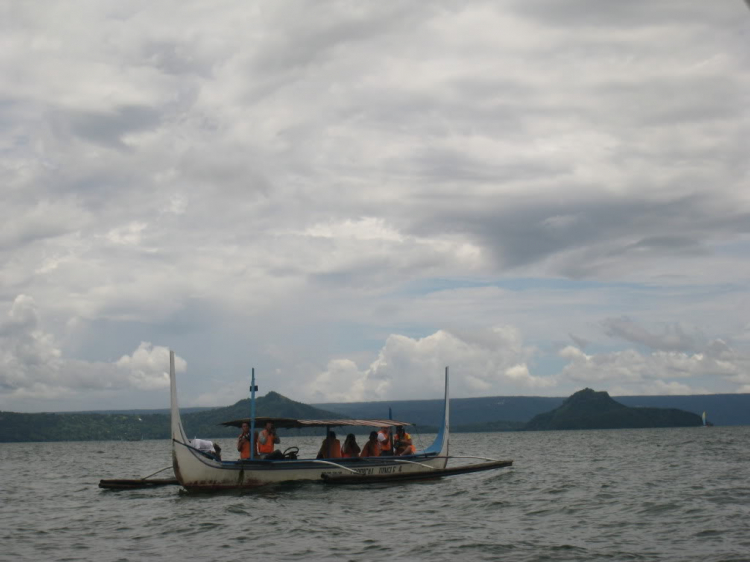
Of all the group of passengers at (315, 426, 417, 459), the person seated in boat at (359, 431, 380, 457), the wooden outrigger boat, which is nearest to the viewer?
the wooden outrigger boat

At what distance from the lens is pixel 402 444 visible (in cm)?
4031

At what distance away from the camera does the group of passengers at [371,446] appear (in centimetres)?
3712

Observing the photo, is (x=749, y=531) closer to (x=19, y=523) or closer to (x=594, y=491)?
(x=594, y=491)

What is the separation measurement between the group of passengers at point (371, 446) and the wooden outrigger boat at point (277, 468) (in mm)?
795

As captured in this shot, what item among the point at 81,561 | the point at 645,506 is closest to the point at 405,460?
the point at 645,506

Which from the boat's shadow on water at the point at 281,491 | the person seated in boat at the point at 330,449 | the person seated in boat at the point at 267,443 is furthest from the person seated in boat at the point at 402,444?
the person seated in boat at the point at 267,443

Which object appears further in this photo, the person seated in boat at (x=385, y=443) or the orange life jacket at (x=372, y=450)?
the person seated in boat at (x=385, y=443)

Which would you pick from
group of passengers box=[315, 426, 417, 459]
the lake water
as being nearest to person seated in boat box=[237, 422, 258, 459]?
the lake water

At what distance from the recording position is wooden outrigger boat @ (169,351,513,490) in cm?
3312

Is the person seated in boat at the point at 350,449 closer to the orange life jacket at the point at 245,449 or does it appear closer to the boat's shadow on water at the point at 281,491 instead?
the boat's shadow on water at the point at 281,491

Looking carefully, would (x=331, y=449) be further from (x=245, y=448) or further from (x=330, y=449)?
(x=245, y=448)

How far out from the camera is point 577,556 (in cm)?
2061

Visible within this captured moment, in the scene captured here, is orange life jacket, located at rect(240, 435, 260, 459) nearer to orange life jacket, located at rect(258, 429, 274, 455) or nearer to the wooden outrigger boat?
orange life jacket, located at rect(258, 429, 274, 455)

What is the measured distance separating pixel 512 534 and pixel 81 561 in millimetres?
12465
